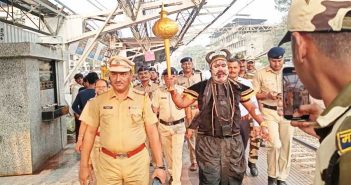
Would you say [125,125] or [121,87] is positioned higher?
[121,87]

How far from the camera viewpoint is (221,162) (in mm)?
3947

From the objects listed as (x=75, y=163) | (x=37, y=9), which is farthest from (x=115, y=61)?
(x=37, y=9)

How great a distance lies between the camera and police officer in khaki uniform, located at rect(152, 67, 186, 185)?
5441 mm

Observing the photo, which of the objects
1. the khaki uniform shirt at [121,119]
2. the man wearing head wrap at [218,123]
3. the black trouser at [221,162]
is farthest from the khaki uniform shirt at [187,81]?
the khaki uniform shirt at [121,119]

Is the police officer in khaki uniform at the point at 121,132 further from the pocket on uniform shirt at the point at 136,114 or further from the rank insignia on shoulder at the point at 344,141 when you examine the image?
the rank insignia on shoulder at the point at 344,141

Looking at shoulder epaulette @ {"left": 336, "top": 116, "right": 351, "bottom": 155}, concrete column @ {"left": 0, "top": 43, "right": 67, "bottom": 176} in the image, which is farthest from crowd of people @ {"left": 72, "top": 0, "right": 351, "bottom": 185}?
concrete column @ {"left": 0, "top": 43, "right": 67, "bottom": 176}

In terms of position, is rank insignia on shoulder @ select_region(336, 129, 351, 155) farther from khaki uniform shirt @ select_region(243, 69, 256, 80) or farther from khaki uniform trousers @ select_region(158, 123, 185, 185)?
khaki uniform shirt @ select_region(243, 69, 256, 80)

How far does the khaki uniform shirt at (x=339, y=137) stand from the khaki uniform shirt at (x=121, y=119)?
105 inches

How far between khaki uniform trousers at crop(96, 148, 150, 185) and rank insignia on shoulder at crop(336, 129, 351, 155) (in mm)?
2857

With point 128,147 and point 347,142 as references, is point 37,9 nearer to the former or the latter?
point 128,147

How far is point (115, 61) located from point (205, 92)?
0.99 m

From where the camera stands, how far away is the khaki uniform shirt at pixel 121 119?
3625 mm

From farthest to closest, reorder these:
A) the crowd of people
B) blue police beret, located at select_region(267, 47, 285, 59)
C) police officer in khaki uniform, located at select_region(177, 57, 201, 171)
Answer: police officer in khaki uniform, located at select_region(177, 57, 201, 171)
blue police beret, located at select_region(267, 47, 285, 59)
the crowd of people

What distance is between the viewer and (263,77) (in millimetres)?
5348
